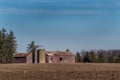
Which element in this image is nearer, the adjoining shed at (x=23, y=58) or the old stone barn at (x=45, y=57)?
the old stone barn at (x=45, y=57)

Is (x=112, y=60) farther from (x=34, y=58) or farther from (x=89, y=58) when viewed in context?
(x=34, y=58)

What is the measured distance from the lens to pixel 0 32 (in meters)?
110

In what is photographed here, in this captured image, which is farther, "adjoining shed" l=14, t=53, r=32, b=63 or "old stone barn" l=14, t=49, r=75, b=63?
"adjoining shed" l=14, t=53, r=32, b=63

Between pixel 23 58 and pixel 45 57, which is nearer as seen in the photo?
pixel 23 58

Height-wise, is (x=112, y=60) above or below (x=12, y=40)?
below

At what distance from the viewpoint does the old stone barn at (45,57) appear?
4422 inches

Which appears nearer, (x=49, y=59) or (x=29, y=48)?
(x=49, y=59)

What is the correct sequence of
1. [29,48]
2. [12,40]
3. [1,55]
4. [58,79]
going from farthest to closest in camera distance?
[29,48] → [12,40] → [1,55] → [58,79]

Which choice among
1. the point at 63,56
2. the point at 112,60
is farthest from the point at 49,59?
the point at 112,60

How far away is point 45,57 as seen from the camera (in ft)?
380

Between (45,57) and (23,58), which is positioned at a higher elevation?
(45,57)

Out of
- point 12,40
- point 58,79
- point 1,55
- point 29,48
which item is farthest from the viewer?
point 29,48

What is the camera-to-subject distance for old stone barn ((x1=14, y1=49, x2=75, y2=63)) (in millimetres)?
112312

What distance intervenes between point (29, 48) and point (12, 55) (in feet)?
109
